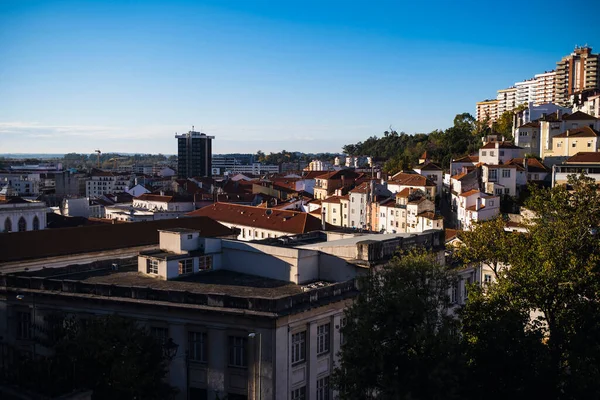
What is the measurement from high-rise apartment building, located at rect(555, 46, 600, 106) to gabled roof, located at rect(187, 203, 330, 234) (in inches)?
3640

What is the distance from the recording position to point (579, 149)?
79125mm

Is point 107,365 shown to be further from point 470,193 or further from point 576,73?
point 576,73

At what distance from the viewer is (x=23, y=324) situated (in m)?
26.2

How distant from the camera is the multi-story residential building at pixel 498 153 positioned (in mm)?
80562

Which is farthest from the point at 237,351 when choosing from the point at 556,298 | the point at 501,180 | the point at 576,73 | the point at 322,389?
the point at 576,73

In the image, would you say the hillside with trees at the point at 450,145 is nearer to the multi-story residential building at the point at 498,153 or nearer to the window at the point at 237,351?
the multi-story residential building at the point at 498,153

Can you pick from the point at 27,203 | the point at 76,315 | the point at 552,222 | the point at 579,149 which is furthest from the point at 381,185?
the point at 76,315

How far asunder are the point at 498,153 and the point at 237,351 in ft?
213

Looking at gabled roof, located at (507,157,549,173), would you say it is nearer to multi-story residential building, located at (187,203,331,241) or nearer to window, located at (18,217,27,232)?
multi-story residential building, located at (187,203,331,241)

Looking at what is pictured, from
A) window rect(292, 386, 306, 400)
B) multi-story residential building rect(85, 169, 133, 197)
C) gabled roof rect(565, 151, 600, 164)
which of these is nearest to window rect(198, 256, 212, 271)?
window rect(292, 386, 306, 400)

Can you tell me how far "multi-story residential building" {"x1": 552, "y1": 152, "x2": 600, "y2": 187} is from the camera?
6391 cm

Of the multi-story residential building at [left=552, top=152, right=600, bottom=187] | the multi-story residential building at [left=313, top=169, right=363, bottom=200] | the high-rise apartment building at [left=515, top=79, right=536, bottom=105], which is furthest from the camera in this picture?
the high-rise apartment building at [left=515, top=79, right=536, bottom=105]

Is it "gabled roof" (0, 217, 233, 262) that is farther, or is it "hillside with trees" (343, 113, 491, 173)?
"hillside with trees" (343, 113, 491, 173)

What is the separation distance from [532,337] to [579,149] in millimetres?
64855
